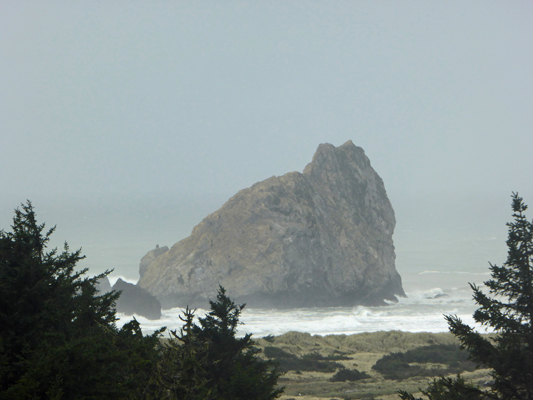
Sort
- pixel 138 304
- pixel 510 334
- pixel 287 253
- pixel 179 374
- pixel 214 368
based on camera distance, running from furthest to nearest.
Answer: pixel 287 253 → pixel 138 304 → pixel 214 368 → pixel 510 334 → pixel 179 374

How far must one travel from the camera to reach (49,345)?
8.31 metres

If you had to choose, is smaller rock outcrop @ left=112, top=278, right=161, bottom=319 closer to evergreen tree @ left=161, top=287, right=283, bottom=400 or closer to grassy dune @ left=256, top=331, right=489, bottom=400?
grassy dune @ left=256, top=331, right=489, bottom=400

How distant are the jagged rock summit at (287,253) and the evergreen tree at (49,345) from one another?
5611cm

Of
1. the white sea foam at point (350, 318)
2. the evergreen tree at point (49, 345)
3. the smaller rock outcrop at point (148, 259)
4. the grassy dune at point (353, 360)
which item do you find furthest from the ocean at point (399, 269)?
the evergreen tree at point (49, 345)

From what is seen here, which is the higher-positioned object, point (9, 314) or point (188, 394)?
point (9, 314)

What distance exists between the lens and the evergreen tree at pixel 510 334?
9906mm

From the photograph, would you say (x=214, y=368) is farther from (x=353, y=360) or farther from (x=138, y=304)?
(x=138, y=304)

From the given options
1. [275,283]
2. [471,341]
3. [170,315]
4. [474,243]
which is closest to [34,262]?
[471,341]

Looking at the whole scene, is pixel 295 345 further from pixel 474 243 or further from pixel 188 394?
pixel 474 243

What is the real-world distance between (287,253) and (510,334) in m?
61.2

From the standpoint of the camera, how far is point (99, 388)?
814 cm

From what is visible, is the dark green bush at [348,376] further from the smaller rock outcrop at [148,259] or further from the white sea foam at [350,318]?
the smaller rock outcrop at [148,259]

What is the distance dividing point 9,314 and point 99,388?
233 cm

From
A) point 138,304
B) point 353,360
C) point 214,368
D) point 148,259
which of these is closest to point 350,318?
point 138,304
